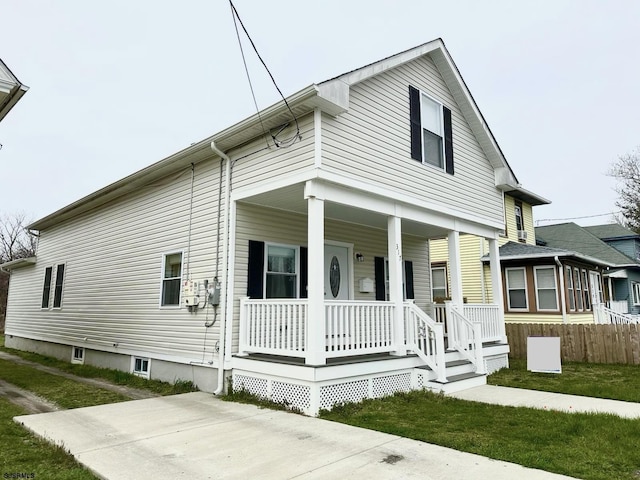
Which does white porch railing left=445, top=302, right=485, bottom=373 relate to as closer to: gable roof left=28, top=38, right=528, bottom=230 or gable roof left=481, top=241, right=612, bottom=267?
gable roof left=28, top=38, right=528, bottom=230

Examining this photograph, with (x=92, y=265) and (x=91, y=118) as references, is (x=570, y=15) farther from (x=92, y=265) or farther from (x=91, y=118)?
(x=91, y=118)

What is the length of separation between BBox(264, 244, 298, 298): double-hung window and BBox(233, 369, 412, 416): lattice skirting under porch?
A: 1748mm

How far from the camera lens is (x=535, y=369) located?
31.2ft

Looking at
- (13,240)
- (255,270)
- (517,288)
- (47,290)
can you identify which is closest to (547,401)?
(255,270)

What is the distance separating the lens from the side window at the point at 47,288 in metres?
14.0

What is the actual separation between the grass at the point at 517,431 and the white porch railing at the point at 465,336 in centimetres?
202

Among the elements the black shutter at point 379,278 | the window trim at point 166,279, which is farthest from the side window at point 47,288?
the black shutter at point 379,278

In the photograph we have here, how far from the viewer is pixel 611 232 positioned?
81.4 ft

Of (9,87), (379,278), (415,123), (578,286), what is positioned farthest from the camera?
(578,286)

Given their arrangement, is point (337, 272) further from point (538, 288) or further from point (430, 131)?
point (538, 288)

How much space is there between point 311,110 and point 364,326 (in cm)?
355

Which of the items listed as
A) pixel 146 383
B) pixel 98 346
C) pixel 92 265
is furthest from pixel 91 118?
pixel 146 383

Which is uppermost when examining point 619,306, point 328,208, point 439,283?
point 328,208

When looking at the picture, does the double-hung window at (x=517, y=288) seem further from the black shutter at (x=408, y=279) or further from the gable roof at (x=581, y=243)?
the gable roof at (x=581, y=243)
